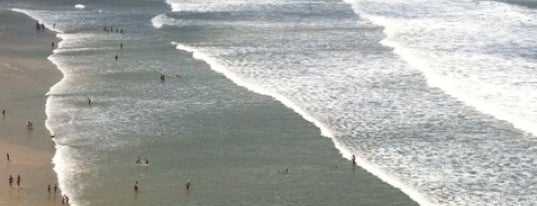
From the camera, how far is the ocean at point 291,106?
27.9 m

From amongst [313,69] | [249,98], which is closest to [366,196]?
[249,98]

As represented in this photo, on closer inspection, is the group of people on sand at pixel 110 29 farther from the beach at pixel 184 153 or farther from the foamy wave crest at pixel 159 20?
the beach at pixel 184 153

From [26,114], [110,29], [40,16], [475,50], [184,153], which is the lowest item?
[40,16]

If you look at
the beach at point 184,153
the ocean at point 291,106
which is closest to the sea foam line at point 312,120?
the ocean at point 291,106

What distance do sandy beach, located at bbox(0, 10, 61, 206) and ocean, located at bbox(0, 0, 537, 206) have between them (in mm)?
576

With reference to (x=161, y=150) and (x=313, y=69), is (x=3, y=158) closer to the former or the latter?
(x=161, y=150)

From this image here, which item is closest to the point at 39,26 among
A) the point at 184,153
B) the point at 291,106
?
the point at 291,106

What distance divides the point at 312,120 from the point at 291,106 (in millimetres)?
2434

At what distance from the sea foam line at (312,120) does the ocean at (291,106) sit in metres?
0.08

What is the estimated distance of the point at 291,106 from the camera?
3725cm

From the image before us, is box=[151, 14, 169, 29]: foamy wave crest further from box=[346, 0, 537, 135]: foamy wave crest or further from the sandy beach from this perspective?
box=[346, 0, 537, 135]: foamy wave crest

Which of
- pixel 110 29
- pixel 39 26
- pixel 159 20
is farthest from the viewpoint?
pixel 159 20

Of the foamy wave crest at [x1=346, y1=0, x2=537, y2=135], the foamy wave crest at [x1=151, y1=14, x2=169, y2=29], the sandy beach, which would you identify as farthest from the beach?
the foamy wave crest at [x1=151, y1=14, x2=169, y2=29]

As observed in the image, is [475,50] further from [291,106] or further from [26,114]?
[26,114]
